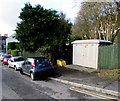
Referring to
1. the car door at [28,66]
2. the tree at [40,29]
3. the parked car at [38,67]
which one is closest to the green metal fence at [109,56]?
the parked car at [38,67]

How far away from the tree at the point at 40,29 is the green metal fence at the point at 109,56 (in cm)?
638

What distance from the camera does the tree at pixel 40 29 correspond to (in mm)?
22766

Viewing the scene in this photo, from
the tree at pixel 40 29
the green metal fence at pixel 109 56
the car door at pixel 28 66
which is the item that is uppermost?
the tree at pixel 40 29

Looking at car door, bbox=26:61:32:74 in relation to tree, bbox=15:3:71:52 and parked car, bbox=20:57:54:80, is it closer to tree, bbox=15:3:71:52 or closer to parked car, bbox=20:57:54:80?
parked car, bbox=20:57:54:80

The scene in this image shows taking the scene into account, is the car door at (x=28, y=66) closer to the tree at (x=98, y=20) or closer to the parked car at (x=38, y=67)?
the parked car at (x=38, y=67)

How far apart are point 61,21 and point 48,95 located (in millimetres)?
15143

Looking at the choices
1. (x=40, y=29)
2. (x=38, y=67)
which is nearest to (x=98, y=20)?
(x=40, y=29)

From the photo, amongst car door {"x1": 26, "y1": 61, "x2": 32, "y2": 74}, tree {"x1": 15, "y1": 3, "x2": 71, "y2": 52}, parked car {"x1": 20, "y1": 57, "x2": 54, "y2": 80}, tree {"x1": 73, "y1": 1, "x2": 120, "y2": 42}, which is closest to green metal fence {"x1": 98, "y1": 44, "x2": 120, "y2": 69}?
parked car {"x1": 20, "y1": 57, "x2": 54, "y2": 80}

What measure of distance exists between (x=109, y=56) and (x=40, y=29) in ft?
31.5

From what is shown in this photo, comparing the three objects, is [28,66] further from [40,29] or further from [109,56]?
[40,29]

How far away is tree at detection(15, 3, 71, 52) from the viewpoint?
22.8m

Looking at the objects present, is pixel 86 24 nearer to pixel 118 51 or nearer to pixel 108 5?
pixel 108 5

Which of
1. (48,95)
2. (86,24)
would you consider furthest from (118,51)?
(86,24)

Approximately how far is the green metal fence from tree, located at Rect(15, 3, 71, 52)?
6.38m
